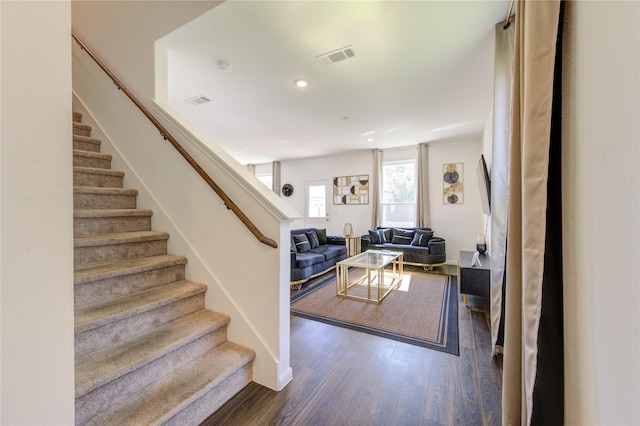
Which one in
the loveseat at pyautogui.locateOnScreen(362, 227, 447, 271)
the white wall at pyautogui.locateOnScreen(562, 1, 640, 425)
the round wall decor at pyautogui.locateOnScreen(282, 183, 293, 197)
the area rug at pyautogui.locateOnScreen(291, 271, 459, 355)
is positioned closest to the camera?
the white wall at pyautogui.locateOnScreen(562, 1, 640, 425)

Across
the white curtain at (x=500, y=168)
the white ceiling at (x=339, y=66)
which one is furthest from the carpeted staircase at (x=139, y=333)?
the white curtain at (x=500, y=168)

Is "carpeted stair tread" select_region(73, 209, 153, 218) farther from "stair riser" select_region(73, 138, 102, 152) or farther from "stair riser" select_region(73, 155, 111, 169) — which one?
"stair riser" select_region(73, 138, 102, 152)

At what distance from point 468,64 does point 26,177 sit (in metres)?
3.33

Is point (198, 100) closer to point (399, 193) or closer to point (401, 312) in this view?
point (401, 312)

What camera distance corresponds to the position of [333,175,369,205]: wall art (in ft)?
21.9

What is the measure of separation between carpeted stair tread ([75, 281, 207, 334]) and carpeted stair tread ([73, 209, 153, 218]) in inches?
27.0

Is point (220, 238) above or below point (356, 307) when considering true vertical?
above

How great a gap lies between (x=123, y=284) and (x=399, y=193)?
18.7 feet

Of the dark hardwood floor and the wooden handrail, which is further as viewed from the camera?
the wooden handrail

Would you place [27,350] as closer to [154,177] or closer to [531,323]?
[531,323]

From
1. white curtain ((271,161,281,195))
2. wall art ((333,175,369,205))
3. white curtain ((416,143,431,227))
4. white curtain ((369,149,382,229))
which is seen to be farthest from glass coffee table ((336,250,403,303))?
white curtain ((271,161,281,195))

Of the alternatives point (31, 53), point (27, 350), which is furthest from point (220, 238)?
point (31, 53)

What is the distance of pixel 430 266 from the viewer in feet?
16.9

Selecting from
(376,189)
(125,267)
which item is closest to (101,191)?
(125,267)
